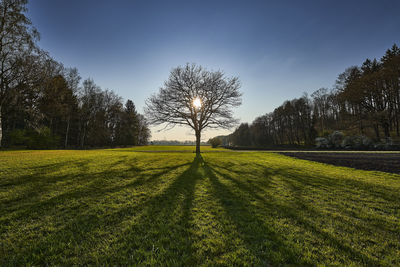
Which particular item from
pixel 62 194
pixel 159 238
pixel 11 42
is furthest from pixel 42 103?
pixel 159 238

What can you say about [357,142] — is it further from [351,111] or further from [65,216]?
[65,216]

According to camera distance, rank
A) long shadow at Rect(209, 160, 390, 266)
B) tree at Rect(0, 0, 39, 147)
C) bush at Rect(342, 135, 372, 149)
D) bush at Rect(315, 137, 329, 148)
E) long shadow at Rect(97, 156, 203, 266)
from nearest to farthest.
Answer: long shadow at Rect(97, 156, 203, 266), long shadow at Rect(209, 160, 390, 266), tree at Rect(0, 0, 39, 147), bush at Rect(342, 135, 372, 149), bush at Rect(315, 137, 329, 148)

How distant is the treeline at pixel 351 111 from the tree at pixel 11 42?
169ft

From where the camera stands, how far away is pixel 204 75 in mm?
15727

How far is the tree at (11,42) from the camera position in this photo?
11.9 meters

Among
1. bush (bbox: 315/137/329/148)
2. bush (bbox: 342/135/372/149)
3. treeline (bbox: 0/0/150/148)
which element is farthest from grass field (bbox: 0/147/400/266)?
bush (bbox: 315/137/329/148)

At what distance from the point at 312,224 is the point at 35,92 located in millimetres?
22696

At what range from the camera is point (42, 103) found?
16.2 meters

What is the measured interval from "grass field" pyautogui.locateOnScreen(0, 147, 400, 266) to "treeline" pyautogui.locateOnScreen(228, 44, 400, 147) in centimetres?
3807

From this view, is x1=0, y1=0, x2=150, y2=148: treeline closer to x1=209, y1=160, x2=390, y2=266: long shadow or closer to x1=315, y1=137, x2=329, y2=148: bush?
x1=209, y1=160, x2=390, y2=266: long shadow

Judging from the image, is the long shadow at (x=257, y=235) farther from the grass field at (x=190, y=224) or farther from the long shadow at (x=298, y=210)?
the long shadow at (x=298, y=210)

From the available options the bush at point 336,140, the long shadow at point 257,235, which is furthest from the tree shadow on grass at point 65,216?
the bush at point 336,140

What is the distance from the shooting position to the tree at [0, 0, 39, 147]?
11872mm

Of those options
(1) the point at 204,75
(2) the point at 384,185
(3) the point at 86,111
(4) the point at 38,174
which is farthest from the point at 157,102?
(3) the point at 86,111
